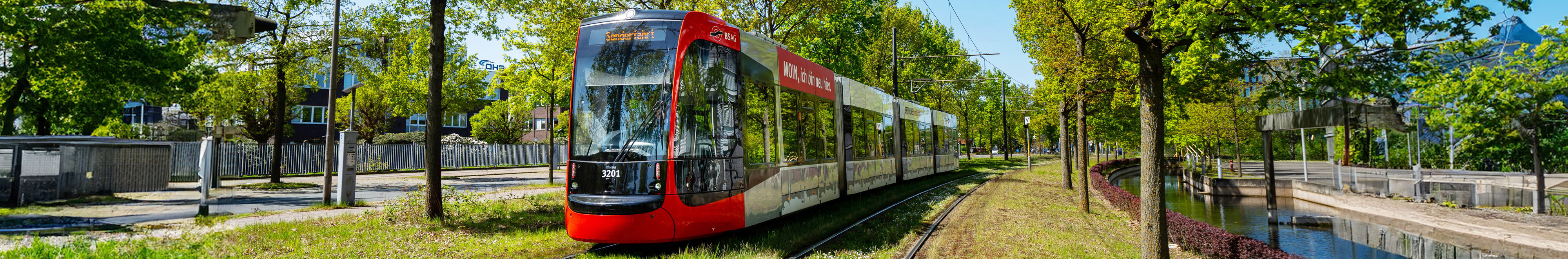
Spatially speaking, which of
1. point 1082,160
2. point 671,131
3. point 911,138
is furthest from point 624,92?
point 911,138

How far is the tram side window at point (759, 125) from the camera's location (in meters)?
8.59

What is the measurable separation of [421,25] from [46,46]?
49.4 ft

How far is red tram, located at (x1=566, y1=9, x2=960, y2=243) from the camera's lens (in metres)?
7.38

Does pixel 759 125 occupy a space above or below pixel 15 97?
below

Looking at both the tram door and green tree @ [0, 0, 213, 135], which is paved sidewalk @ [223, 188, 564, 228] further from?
the tram door

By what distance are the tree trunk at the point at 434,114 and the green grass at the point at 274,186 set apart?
31.6ft

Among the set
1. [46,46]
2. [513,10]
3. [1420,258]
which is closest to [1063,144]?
[1420,258]

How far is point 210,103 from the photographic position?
834 centimetres

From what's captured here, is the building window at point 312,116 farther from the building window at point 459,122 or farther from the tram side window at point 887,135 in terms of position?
the tram side window at point 887,135

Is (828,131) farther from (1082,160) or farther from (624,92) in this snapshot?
(1082,160)

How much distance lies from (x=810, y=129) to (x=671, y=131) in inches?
156

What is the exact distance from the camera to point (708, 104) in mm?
7930

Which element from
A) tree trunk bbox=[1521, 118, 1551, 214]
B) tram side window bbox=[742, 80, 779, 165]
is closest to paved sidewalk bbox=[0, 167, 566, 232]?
tram side window bbox=[742, 80, 779, 165]

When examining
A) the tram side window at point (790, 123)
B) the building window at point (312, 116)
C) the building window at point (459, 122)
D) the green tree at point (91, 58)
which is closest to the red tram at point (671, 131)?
the tram side window at point (790, 123)
